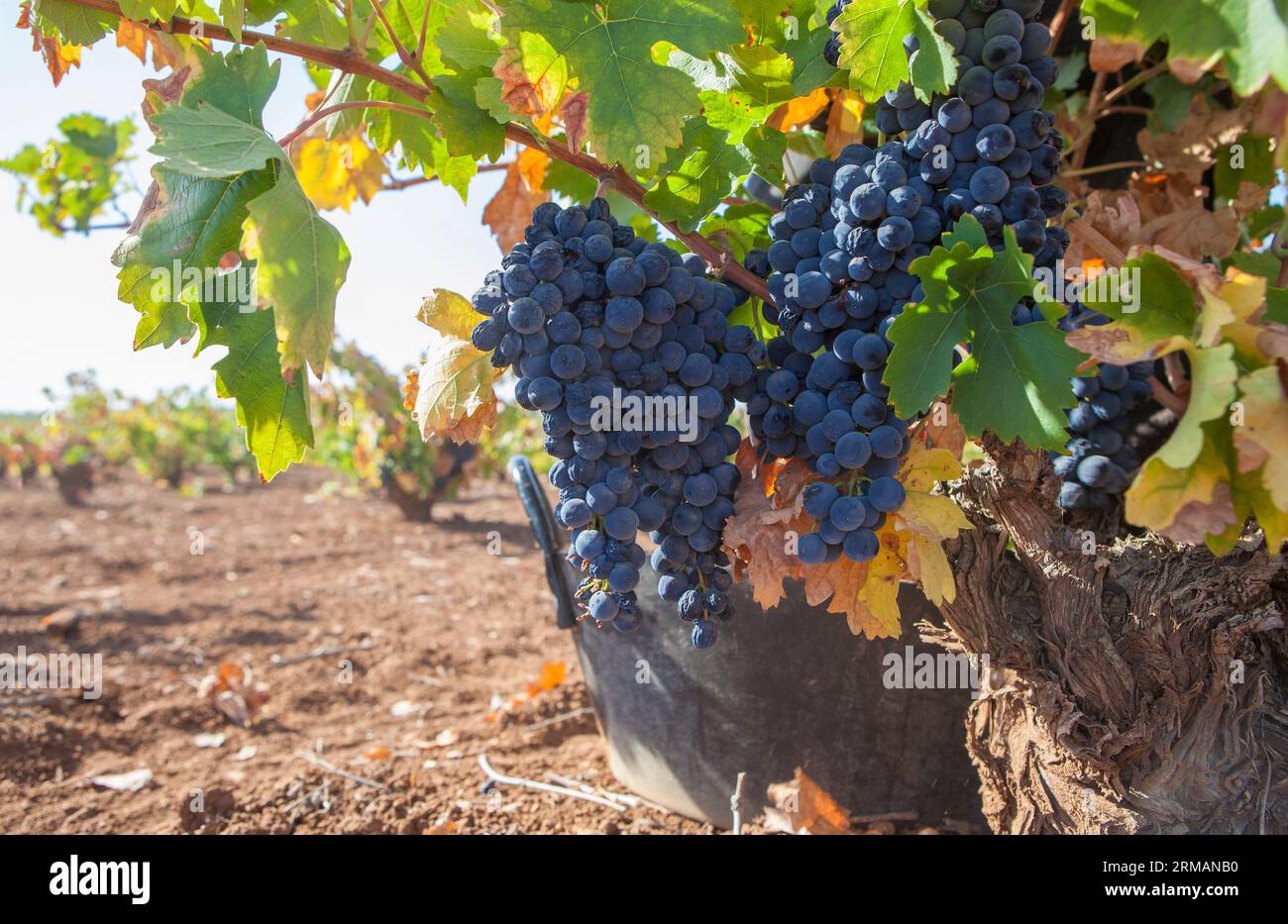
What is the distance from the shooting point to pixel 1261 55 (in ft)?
2.72

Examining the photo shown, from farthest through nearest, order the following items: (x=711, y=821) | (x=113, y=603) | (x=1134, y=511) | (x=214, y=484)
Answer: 1. (x=214, y=484)
2. (x=113, y=603)
3. (x=711, y=821)
4. (x=1134, y=511)

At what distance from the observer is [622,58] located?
1216 mm

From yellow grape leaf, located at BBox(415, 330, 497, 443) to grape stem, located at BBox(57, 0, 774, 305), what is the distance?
34 centimetres

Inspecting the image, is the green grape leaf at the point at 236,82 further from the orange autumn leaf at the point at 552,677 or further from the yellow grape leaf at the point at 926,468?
the orange autumn leaf at the point at 552,677

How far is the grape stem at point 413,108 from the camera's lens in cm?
132

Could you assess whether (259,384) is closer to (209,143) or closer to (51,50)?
(209,143)

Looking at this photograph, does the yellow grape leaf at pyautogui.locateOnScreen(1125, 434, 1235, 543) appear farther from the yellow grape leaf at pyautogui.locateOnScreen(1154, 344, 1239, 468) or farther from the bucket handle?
the bucket handle

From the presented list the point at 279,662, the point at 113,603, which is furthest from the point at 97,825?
the point at 113,603

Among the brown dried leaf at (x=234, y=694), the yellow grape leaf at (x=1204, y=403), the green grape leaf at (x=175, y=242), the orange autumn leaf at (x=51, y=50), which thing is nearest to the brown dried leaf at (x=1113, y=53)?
the yellow grape leaf at (x=1204, y=403)

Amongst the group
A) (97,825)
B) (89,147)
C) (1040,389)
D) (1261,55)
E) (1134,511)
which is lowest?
(97,825)

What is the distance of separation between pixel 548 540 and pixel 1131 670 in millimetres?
1285

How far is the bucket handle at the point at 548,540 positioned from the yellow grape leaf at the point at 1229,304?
1487mm

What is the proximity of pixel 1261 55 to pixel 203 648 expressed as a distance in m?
4.45

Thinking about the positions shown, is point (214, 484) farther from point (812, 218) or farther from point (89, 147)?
point (812, 218)
